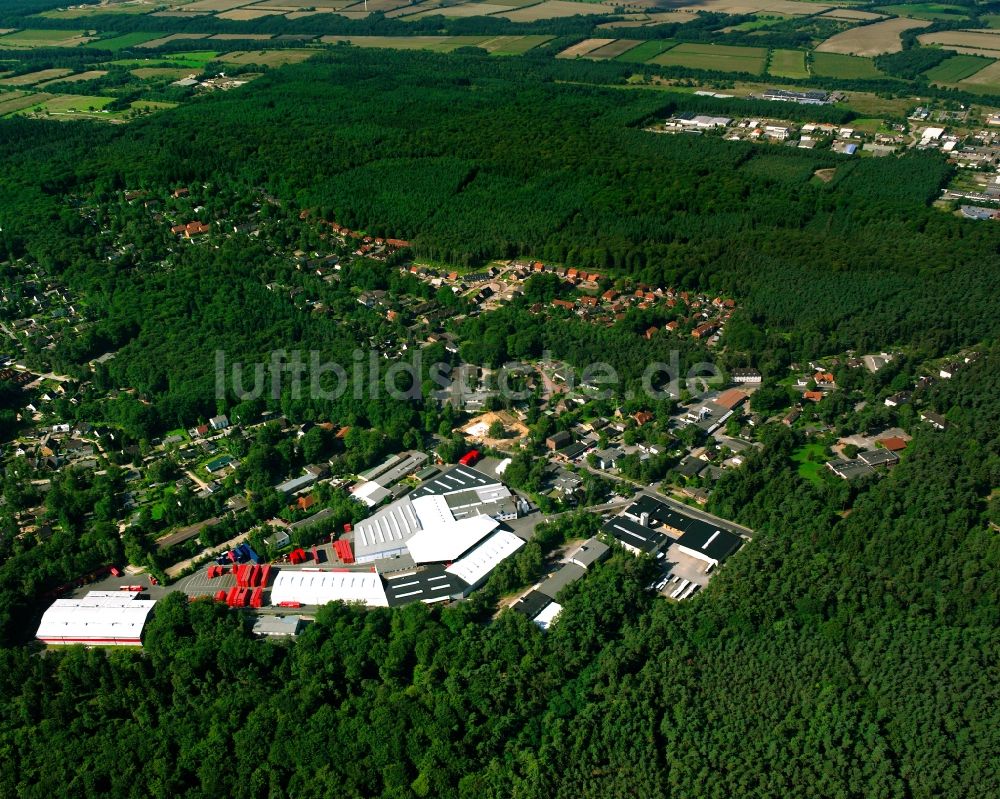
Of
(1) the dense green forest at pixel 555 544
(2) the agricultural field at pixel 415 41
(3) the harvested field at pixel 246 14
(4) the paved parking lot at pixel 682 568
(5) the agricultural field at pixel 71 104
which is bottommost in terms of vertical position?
(4) the paved parking lot at pixel 682 568

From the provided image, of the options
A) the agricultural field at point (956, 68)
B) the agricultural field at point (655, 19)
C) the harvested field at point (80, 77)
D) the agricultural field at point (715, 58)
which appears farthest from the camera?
the agricultural field at point (655, 19)

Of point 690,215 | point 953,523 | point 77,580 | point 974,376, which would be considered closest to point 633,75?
point 690,215

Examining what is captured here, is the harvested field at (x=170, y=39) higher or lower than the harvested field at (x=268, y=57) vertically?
higher

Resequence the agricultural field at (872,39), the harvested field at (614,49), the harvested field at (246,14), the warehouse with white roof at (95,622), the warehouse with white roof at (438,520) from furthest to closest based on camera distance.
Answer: the harvested field at (246,14) < the harvested field at (614,49) < the agricultural field at (872,39) < the warehouse with white roof at (438,520) < the warehouse with white roof at (95,622)

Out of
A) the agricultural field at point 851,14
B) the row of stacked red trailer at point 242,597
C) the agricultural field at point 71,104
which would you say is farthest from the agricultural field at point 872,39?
the row of stacked red trailer at point 242,597

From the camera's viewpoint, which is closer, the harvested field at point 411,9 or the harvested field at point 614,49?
the harvested field at point 614,49

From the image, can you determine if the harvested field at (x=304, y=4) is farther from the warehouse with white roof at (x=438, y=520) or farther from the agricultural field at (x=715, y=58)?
the warehouse with white roof at (x=438, y=520)
